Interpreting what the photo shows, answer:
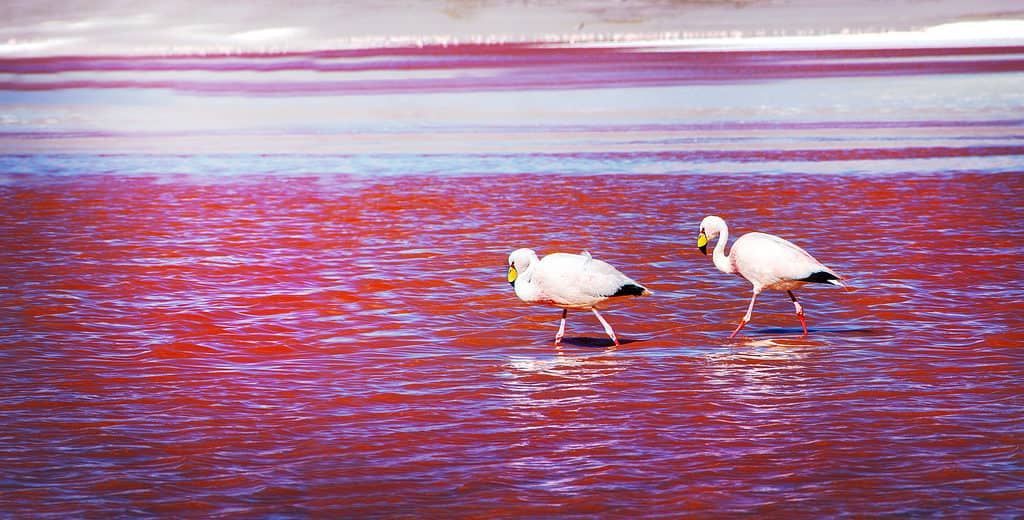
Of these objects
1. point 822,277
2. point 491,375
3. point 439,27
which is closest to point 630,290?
point 491,375

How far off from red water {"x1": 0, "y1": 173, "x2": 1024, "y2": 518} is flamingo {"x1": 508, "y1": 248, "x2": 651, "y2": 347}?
1.33ft

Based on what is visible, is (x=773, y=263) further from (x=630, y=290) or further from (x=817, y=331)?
(x=630, y=290)

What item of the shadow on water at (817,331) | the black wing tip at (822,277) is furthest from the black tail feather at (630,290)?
the shadow on water at (817,331)

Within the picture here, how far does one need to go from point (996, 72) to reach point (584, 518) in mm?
46028

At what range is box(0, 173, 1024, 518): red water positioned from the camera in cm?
677

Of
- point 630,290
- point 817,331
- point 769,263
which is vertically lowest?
point 817,331

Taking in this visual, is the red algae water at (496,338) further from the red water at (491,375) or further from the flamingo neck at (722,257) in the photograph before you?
the flamingo neck at (722,257)

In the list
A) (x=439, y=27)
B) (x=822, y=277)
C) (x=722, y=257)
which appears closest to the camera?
(x=822, y=277)

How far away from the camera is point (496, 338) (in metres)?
10.3

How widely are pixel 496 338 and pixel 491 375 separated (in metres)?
1.24

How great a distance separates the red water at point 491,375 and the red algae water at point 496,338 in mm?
32

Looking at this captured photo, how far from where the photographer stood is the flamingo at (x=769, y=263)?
31.7 feet

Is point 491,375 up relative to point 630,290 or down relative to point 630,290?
down

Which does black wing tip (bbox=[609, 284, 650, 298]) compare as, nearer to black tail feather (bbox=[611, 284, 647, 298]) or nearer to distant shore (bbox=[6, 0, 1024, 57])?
black tail feather (bbox=[611, 284, 647, 298])
